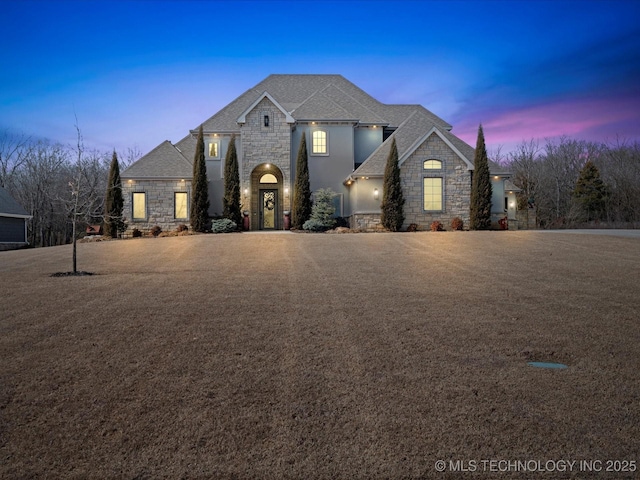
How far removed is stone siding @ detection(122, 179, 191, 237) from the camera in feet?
86.7

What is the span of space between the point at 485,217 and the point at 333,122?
10.6 meters

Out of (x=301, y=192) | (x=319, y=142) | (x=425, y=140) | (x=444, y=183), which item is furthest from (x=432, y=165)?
(x=301, y=192)

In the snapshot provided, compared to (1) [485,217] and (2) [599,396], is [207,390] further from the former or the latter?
(1) [485,217]

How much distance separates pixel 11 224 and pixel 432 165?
27146mm

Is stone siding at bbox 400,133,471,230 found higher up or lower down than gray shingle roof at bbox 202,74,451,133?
lower down

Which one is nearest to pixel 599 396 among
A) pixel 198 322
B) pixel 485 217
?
pixel 198 322

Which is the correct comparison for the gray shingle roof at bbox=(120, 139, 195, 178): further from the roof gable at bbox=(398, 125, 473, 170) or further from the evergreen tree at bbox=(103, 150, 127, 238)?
the roof gable at bbox=(398, 125, 473, 170)

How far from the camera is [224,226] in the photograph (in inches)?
932

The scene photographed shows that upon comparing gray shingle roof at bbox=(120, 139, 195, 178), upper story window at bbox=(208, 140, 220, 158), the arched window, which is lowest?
the arched window

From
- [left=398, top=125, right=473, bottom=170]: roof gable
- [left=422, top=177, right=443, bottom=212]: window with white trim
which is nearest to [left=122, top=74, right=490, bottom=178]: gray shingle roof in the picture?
[left=398, top=125, right=473, bottom=170]: roof gable

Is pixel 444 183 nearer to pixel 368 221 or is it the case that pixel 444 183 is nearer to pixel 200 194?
pixel 368 221

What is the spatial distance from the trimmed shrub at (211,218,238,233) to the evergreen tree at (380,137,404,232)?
8.27 meters

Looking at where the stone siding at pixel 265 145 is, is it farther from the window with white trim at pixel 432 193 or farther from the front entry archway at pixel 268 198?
the window with white trim at pixel 432 193

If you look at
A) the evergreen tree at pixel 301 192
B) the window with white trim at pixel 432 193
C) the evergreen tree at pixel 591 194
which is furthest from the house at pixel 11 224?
the evergreen tree at pixel 591 194
